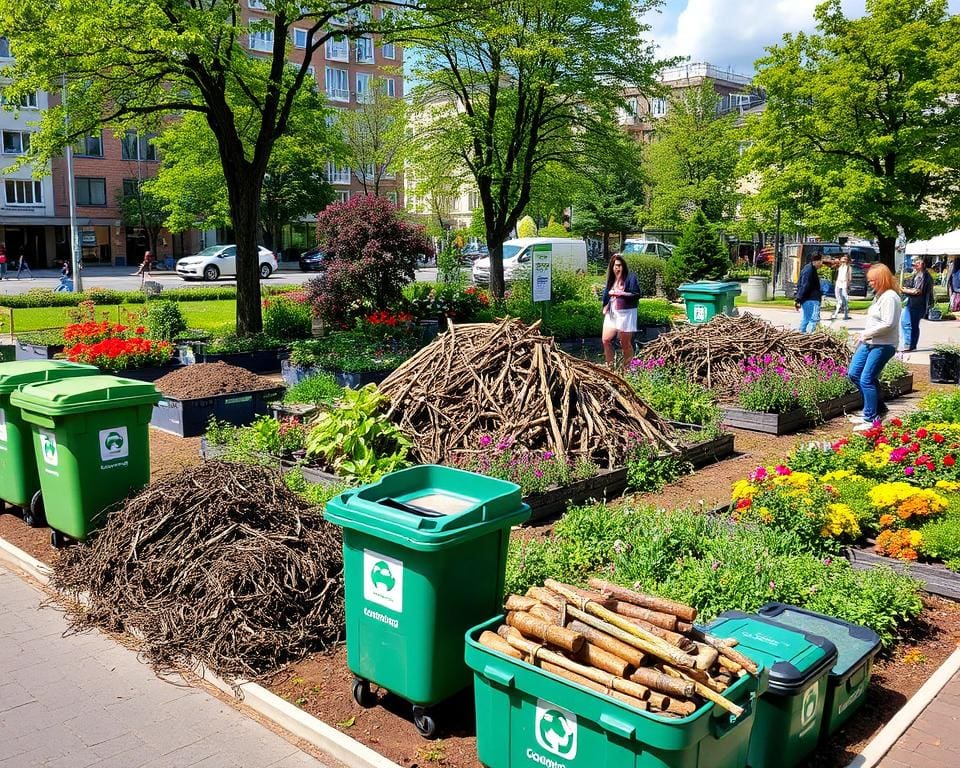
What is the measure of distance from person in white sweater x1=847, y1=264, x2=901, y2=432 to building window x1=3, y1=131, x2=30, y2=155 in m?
53.4

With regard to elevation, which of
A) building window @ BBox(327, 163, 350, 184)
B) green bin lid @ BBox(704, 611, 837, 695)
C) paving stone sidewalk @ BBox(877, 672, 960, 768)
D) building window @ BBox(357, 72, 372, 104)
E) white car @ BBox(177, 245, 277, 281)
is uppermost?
building window @ BBox(357, 72, 372, 104)

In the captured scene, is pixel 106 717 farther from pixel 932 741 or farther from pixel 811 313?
pixel 811 313

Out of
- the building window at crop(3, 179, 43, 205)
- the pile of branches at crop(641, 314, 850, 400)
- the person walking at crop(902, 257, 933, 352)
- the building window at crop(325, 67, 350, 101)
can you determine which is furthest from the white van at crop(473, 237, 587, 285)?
the building window at crop(325, 67, 350, 101)

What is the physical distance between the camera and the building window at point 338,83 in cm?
7100

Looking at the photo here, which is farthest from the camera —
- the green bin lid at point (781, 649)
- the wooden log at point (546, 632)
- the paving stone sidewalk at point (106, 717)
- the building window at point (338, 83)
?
the building window at point (338, 83)

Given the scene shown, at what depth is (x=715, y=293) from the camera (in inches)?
684

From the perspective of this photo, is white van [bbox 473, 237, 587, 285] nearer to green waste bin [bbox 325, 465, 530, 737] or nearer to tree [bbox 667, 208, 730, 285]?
tree [bbox 667, 208, 730, 285]

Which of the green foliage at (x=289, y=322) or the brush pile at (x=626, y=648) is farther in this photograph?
the green foliage at (x=289, y=322)

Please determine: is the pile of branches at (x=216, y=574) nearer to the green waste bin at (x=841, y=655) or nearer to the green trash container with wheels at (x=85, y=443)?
the green trash container with wheels at (x=85, y=443)

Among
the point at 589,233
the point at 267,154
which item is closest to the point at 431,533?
the point at 267,154

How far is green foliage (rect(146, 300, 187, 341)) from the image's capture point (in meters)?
16.5

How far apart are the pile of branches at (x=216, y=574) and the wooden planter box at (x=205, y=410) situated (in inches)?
176

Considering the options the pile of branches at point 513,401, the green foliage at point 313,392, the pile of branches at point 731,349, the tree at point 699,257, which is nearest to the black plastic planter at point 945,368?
the pile of branches at point 731,349

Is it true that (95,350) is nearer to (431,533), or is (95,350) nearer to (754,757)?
(431,533)
